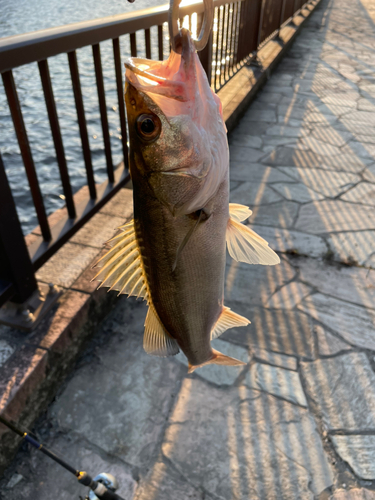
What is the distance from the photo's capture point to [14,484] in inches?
97.3

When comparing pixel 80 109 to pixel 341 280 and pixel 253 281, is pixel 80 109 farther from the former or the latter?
pixel 341 280

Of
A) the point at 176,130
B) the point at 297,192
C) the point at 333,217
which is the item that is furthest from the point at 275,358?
the point at 297,192

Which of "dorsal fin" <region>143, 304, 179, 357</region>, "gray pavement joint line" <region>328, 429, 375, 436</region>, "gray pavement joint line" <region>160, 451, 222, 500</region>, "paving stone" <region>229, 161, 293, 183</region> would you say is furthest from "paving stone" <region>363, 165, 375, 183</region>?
"dorsal fin" <region>143, 304, 179, 357</region>

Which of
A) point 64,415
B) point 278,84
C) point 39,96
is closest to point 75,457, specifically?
point 64,415

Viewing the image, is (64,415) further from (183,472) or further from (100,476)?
(183,472)

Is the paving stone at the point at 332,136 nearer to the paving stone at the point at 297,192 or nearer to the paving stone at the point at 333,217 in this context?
the paving stone at the point at 297,192

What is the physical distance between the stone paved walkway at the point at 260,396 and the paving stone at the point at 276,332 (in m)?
0.01

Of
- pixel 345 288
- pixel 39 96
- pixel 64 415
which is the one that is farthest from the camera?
pixel 39 96

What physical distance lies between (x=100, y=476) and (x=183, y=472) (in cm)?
54

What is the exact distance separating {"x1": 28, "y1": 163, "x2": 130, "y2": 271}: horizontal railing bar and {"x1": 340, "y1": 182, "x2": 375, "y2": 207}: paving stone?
2925 mm

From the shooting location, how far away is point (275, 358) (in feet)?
10.4

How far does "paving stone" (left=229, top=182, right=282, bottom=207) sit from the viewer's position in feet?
16.5

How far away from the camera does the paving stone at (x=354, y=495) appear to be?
2.35 meters

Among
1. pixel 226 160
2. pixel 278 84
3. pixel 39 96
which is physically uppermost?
pixel 226 160
